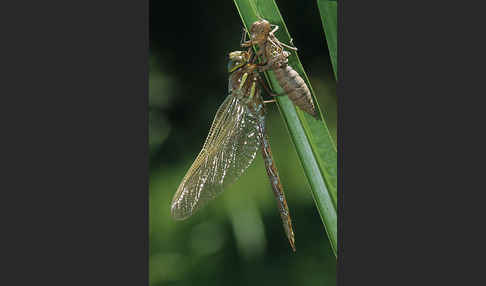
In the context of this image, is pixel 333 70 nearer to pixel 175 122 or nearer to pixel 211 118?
pixel 211 118

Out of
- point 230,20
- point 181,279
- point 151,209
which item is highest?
point 230,20

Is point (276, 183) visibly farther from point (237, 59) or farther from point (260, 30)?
point (260, 30)

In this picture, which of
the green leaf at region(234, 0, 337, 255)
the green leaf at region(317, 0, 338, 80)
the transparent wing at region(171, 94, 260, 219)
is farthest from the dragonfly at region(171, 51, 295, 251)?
the green leaf at region(317, 0, 338, 80)

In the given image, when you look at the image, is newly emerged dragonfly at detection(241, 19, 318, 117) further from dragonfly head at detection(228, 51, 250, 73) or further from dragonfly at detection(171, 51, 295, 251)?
dragonfly at detection(171, 51, 295, 251)

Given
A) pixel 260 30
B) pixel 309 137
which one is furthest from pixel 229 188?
pixel 260 30

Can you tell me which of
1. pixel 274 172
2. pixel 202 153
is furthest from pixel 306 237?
pixel 202 153
